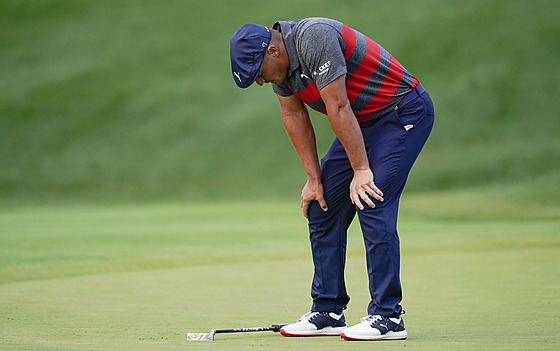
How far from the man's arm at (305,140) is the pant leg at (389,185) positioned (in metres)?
0.21

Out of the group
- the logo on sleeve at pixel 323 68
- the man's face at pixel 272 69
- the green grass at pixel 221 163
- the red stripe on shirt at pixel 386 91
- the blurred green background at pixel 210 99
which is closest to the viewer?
the logo on sleeve at pixel 323 68

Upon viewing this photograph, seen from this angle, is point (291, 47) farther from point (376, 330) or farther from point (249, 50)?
point (376, 330)

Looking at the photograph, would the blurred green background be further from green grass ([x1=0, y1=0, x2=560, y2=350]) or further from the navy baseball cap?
the navy baseball cap

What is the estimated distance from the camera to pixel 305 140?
2885 mm

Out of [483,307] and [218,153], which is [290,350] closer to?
[483,307]

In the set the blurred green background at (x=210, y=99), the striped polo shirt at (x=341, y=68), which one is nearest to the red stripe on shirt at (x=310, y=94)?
the striped polo shirt at (x=341, y=68)

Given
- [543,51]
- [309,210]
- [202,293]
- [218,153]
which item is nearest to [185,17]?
[218,153]

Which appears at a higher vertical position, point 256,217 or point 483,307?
point 256,217

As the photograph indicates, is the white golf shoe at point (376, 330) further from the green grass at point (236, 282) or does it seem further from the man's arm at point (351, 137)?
the man's arm at point (351, 137)

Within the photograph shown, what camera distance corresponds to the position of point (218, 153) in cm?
1216

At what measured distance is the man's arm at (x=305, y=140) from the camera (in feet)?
9.32

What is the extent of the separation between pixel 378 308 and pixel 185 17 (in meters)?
12.1

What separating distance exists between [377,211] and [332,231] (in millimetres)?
267

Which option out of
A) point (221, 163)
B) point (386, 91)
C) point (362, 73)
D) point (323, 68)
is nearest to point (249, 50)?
point (323, 68)
